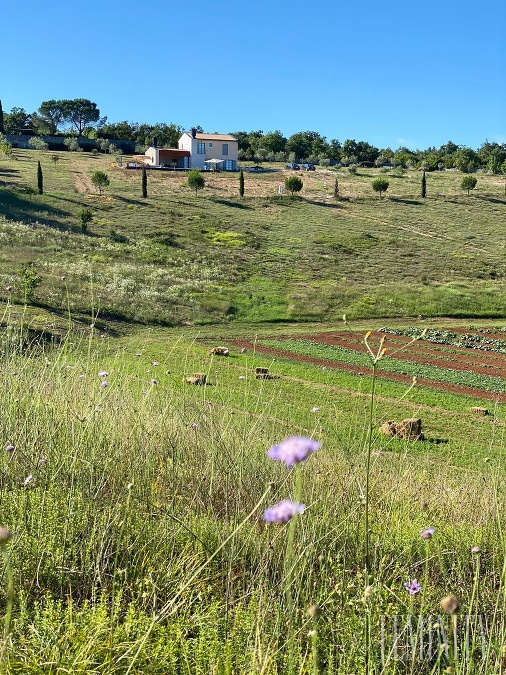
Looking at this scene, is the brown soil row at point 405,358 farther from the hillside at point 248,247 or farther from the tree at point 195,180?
the tree at point 195,180

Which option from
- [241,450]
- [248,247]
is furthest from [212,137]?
[241,450]

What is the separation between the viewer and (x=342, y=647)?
2367 millimetres

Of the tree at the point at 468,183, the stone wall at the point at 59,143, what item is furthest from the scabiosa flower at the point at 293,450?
the stone wall at the point at 59,143

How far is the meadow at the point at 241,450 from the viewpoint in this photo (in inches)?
92.9

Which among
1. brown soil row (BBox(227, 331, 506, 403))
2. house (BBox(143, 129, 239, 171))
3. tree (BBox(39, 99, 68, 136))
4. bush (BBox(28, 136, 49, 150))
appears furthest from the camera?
tree (BBox(39, 99, 68, 136))

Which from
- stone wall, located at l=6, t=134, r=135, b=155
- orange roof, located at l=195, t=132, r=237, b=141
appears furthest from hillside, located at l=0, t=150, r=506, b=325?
stone wall, located at l=6, t=134, r=135, b=155

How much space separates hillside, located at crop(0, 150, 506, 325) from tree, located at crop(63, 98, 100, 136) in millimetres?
48973

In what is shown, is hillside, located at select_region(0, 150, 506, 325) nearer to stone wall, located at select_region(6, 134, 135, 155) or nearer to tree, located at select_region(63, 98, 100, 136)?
stone wall, located at select_region(6, 134, 135, 155)

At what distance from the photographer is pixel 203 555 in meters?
3.05

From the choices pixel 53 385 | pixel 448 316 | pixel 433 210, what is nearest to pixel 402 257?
pixel 448 316

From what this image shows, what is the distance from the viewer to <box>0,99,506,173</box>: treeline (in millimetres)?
83938

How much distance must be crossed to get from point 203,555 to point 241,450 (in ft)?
2.42

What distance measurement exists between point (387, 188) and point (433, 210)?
24.5 ft

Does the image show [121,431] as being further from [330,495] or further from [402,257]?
[402,257]
